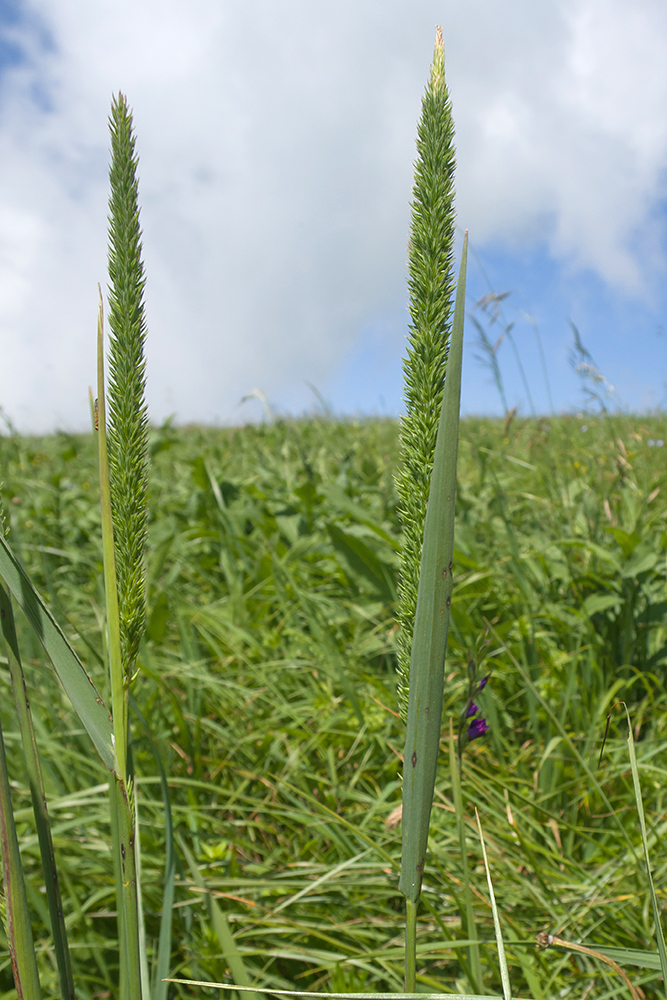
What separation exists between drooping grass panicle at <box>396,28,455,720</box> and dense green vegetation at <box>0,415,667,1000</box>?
0.25 m

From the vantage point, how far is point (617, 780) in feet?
4.80

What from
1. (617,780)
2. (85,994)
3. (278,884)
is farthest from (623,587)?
(85,994)

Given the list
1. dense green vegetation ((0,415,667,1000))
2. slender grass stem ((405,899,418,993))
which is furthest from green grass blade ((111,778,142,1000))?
dense green vegetation ((0,415,667,1000))

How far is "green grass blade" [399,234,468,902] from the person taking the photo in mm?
402

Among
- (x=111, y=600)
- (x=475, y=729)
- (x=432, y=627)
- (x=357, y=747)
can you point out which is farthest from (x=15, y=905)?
(x=357, y=747)

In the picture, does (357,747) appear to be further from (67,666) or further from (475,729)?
(67,666)

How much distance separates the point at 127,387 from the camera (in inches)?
17.4

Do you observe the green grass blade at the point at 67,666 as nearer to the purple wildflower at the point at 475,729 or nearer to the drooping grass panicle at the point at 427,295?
the drooping grass panicle at the point at 427,295

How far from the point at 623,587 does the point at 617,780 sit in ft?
1.74

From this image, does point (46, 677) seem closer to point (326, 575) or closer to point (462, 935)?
point (326, 575)

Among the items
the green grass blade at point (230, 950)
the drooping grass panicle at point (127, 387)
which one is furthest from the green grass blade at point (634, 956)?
the drooping grass panicle at point (127, 387)

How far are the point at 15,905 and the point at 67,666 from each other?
0.15 m

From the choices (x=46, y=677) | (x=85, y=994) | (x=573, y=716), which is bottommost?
(x=85, y=994)

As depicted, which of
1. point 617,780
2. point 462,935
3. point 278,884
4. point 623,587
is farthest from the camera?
point 623,587
